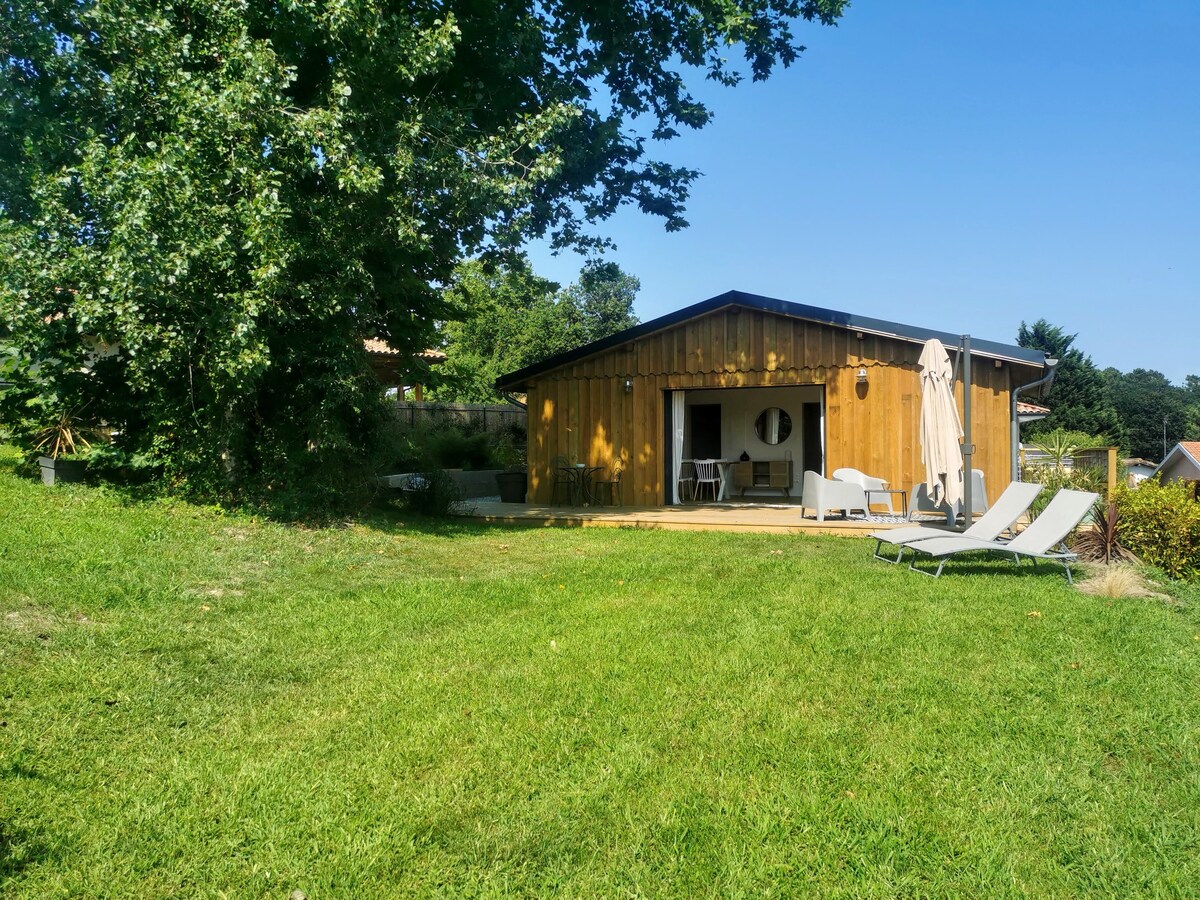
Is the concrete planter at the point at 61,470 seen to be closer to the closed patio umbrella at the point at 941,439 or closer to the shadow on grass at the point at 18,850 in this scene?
the shadow on grass at the point at 18,850

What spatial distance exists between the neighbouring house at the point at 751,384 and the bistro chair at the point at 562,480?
0.33ft

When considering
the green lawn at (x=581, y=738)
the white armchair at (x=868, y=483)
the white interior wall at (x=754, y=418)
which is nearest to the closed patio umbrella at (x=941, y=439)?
the white armchair at (x=868, y=483)

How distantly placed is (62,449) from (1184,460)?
44.4 metres

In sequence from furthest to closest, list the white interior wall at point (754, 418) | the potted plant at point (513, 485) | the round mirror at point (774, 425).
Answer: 1. the round mirror at point (774, 425)
2. the white interior wall at point (754, 418)
3. the potted plant at point (513, 485)

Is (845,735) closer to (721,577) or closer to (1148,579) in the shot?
(721,577)

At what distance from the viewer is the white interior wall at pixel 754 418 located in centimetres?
1736

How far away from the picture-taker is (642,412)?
Result: 43.7 feet

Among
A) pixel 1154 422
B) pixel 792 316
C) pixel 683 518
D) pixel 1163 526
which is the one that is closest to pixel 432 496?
pixel 683 518

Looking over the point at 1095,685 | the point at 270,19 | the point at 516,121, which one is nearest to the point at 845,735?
the point at 1095,685

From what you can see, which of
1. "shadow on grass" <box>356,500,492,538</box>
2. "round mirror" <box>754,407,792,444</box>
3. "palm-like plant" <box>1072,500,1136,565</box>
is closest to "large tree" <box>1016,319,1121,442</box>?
"round mirror" <box>754,407,792,444</box>

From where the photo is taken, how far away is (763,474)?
17.8 m

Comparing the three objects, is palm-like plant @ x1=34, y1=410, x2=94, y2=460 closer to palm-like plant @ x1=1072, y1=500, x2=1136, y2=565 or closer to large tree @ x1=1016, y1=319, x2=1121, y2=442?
palm-like plant @ x1=1072, y1=500, x2=1136, y2=565

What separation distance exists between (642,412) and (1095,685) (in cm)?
984

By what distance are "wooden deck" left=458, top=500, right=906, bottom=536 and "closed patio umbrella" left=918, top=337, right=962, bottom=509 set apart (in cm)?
107
